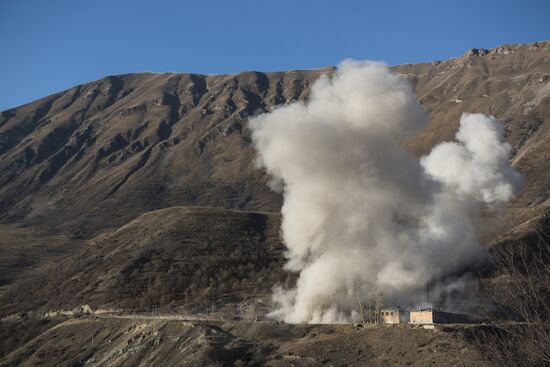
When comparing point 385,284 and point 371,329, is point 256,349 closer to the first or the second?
point 371,329

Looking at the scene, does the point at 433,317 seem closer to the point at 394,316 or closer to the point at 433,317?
the point at 433,317

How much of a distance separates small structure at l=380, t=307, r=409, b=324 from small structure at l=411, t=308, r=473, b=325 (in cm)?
454

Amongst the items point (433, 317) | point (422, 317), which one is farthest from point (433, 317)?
point (422, 317)

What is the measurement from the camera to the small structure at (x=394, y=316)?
103 m

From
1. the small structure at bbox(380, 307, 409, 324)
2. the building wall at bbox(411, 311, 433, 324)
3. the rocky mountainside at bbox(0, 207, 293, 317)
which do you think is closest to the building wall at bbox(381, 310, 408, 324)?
the small structure at bbox(380, 307, 409, 324)

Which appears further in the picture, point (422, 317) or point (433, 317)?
point (422, 317)

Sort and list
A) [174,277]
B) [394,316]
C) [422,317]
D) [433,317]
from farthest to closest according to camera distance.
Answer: [174,277] → [394,316] → [422,317] → [433,317]

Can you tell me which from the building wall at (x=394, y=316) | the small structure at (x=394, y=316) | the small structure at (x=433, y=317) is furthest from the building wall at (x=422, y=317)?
the building wall at (x=394, y=316)

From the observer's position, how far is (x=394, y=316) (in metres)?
103

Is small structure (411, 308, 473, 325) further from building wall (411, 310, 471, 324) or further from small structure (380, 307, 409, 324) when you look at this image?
small structure (380, 307, 409, 324)

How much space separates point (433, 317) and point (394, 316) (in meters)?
10.2

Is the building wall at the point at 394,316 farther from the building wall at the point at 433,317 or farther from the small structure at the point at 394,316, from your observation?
the building wall at the point at 433,317

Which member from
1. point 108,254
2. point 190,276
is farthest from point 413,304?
point 108,254

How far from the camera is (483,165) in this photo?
18088 centimetres
